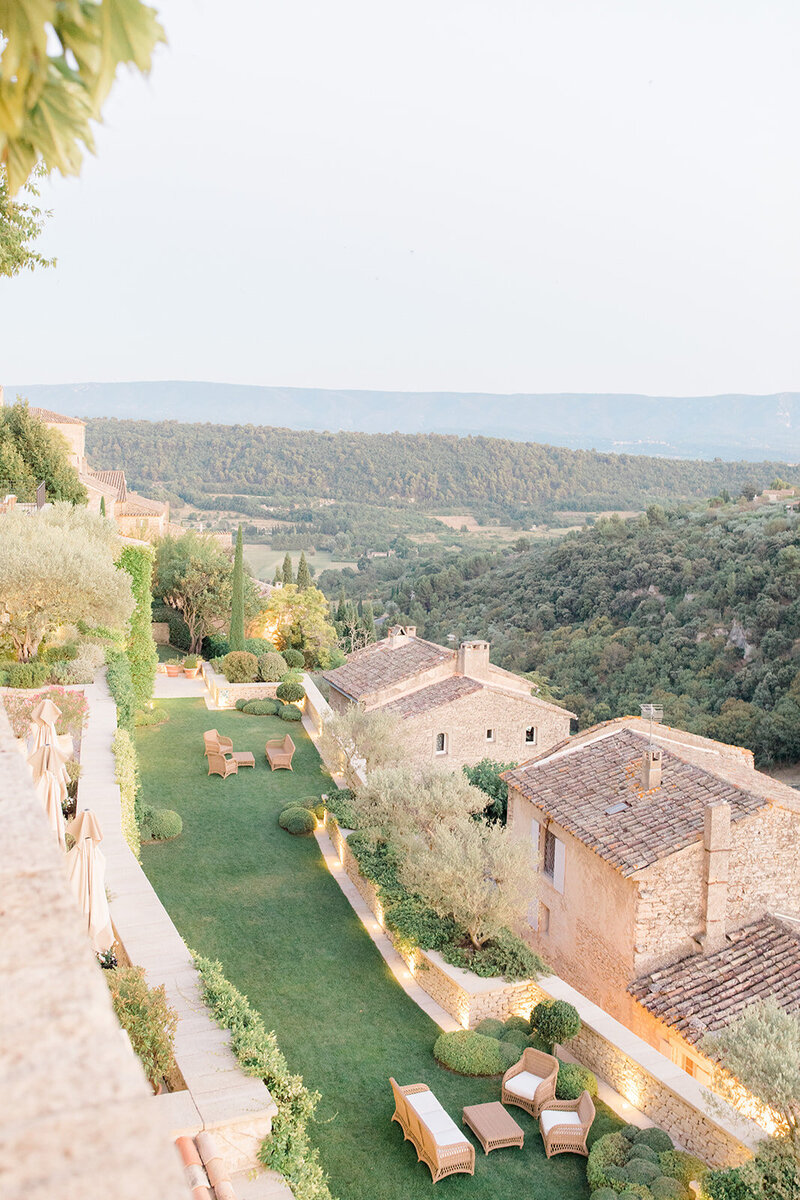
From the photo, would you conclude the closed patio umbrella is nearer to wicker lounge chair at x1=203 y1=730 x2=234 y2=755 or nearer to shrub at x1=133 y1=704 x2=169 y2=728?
wicker lounge chair at x1=203 y1=730 x2=234 y2=755

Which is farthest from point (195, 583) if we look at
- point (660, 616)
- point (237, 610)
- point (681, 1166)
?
point (660, 616)

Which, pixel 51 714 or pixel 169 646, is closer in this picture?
pixel 51 714

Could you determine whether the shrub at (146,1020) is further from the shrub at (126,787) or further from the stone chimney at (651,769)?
the stone chimney at (651,769)

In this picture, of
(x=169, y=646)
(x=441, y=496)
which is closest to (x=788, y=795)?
(x=169, y=646)

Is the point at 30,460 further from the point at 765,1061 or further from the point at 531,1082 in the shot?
the point at 765,1061

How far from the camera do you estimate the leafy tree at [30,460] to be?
33.6 m

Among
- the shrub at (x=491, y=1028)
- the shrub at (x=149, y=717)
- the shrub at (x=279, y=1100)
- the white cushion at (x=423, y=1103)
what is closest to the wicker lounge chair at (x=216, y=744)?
the shrub at (x=149, y=717)

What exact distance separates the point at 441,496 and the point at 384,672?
93.1 meters

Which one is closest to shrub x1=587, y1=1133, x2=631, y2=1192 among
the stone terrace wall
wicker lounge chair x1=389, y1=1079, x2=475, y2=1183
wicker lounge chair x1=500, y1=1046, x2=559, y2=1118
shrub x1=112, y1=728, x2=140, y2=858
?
wicker lounge chair x1=500, y1=1046, x2=559, y2=1118

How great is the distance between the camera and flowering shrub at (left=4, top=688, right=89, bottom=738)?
18.0 m

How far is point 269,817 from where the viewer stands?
827 inches

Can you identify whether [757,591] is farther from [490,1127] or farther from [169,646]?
[490,1127]

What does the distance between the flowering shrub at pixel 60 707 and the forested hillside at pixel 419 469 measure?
9190 centimetres

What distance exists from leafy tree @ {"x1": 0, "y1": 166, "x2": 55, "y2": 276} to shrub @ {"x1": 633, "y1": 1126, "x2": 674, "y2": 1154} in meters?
15.0
